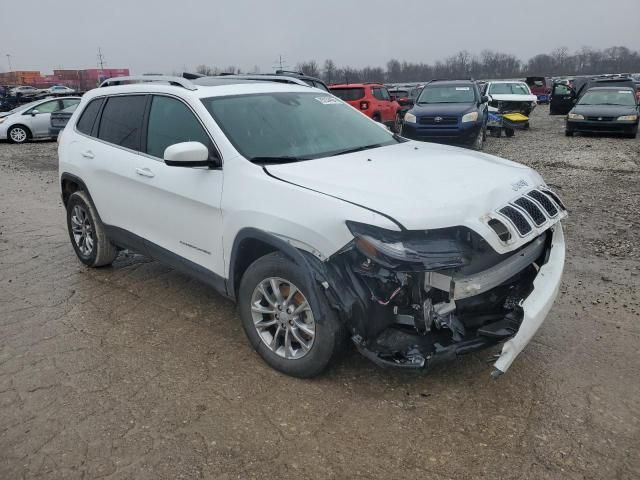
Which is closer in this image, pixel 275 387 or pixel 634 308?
pixel 275 387

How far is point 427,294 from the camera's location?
2836 millimetres

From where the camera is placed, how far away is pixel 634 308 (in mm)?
4188

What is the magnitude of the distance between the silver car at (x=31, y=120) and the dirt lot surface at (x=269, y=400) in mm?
14969


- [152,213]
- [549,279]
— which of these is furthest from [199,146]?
[549,279]

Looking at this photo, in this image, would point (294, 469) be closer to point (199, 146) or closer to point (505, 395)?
point (505, 395)

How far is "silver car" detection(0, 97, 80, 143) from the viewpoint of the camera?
17391 millimetres

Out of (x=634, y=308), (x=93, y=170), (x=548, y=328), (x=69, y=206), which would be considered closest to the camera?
(x=548, y=328)

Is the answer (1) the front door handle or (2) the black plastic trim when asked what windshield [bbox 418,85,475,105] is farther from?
(1) the front door handle

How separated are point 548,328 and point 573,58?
117 meters

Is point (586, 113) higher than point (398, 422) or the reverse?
higher

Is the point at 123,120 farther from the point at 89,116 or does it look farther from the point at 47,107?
the point at 47,107

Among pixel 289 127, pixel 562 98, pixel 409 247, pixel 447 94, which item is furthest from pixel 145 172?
pixel 562 98

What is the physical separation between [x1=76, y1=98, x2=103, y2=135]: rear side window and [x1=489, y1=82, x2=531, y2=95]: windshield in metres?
18.7

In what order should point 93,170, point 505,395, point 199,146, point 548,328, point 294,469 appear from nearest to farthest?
point 294,469
point 505,395
point 199,146
point 548,328
point 93,170
